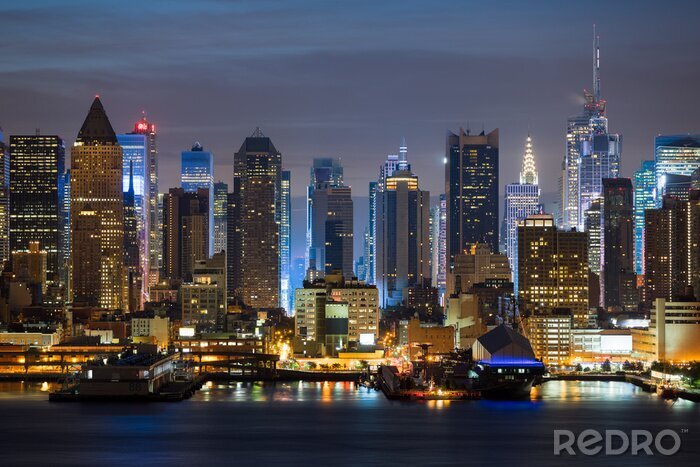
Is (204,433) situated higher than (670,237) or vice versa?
(670,237)

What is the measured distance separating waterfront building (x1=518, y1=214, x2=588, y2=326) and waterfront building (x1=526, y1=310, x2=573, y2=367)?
92.5 ft

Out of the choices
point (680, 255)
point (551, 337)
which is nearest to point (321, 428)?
point (551, 337)

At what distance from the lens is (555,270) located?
581ft

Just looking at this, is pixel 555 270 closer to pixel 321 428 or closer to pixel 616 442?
pixel 321 428

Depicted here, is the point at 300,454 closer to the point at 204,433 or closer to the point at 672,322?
the point at 204,433

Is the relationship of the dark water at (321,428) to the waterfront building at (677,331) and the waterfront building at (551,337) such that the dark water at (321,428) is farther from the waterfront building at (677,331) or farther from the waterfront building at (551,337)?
the waterfront building at (551,337)

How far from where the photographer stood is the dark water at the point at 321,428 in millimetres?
75125

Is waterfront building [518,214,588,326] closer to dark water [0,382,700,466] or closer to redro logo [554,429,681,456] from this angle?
dark water [0,382,700,466]

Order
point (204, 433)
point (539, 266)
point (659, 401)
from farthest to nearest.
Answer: point (539, 266), point (659, 401), point (204, 433)

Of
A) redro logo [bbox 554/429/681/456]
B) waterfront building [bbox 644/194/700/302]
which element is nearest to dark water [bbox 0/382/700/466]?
redro logo [bbox 554/429/681/456]

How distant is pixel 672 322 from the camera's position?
13500 centimetres

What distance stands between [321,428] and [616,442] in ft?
49.6

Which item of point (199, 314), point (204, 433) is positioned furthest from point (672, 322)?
point (204, 433)

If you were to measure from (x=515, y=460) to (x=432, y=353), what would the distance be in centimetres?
7438
